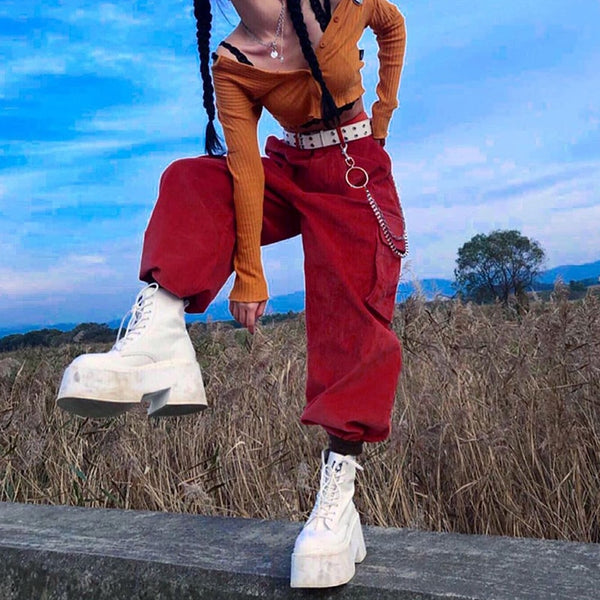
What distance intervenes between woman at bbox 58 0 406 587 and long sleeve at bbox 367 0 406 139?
0.02m

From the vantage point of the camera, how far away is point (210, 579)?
204 centimetres

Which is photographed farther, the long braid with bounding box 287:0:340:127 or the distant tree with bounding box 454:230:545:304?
the distant tree with bounding box 454:230:545:304

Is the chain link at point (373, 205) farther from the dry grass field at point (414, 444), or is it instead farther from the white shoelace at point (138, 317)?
the dry grass field at point (414, 444)

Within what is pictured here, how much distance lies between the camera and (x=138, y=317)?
1.89m

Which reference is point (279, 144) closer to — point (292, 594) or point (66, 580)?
point (292, 594)

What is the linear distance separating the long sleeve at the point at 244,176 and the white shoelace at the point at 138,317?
0.22m

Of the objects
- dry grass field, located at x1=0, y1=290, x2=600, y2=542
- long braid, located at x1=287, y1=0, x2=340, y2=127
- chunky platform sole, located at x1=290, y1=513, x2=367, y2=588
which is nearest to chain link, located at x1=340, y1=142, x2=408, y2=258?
long braid, located at x1=287, y1=0, x2=340, y2=127

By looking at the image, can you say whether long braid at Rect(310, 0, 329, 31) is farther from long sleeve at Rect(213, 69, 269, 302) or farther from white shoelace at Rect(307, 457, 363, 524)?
white shoelace at Rect(307, 457, 363, 524)

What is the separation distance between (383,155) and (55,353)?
12.0 ft

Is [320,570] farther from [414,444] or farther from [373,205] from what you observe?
[414,444]

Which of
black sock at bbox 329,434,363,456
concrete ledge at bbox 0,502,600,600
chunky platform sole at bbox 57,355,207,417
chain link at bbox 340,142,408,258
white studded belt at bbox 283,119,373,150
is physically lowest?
concrete ledge at bbox 0,502,600,600

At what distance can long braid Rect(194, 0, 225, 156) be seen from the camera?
6.61 ft

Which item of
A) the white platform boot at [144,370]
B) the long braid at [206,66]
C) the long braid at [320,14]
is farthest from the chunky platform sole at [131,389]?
the long braid at [320,14]

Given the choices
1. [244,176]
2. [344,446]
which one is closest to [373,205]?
[244,176]
